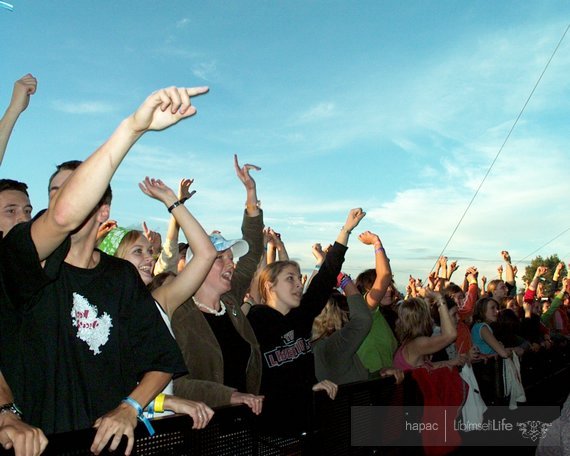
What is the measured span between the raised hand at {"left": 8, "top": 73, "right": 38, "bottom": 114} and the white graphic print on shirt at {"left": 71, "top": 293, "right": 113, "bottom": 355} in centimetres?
240

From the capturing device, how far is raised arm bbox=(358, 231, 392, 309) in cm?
565

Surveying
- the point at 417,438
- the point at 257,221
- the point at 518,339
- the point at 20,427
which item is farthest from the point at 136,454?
the point at 518,339

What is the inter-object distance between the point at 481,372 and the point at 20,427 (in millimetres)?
6718

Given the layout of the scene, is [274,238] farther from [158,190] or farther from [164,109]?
[164,109]

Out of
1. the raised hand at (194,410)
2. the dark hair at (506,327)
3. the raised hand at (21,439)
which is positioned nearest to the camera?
the raised hand at (21,439)

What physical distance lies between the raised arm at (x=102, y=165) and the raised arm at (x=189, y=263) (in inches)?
45.4

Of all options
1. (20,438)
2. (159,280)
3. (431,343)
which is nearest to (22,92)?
(159,280)

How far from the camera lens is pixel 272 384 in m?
3.90

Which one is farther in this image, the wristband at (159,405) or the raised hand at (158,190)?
the raised hand at (158,190)

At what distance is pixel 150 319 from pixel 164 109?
975 mm

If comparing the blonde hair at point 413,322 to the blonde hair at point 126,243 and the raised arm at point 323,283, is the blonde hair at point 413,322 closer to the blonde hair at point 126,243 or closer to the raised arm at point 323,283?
the raised arm at point 323,283

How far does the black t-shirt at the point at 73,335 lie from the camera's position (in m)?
1.97

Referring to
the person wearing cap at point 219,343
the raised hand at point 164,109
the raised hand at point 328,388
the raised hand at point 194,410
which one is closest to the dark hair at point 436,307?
the raised hand at point 328,388

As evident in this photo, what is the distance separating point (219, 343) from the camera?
137 inches
